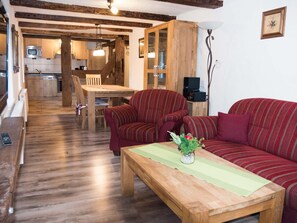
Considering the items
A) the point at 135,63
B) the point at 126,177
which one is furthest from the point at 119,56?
the point at 126,177

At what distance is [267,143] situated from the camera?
94.4 inches

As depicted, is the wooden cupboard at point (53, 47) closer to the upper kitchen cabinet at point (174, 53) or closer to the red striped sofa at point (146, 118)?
the upper kitchen cabinet at point (174, 53)

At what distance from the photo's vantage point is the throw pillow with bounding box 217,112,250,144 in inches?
102

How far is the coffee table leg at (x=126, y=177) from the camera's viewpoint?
2244 mm

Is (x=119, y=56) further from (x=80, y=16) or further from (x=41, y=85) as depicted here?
(x=41, y=85)

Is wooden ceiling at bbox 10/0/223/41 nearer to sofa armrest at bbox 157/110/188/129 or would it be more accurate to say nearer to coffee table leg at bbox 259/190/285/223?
sofa armrest at bbox 157/110/188/129

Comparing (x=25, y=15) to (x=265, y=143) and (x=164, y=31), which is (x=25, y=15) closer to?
(x=164, y=31)

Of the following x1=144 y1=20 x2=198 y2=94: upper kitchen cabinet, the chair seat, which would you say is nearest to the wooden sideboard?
x1=144 y1=20 x2=198 y2=94: upper kitchen cabinet

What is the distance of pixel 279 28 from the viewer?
2.70m

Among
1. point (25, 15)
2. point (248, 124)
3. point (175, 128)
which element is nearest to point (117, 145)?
point (175, 128)

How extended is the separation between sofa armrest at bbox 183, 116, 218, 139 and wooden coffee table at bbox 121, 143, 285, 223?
0.94 m

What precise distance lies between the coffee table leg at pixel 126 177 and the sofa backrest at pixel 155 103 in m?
1.29

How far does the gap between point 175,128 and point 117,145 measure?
31.6 inches

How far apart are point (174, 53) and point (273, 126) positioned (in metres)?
1.95
